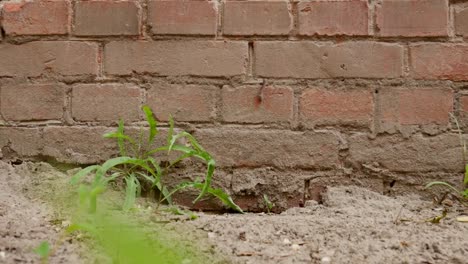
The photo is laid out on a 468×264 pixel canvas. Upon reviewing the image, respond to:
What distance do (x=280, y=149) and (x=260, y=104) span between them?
15 cm

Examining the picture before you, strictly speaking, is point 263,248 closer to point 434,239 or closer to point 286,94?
point 434,239

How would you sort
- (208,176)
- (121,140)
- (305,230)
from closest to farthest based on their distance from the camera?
1. (305,230)
2. (208,176)
3. (121,140)

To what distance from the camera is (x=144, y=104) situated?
1.83 meters

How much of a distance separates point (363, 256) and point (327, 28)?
78cm

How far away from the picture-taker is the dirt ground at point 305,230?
1.30 meters

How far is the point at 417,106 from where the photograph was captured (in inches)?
70.9

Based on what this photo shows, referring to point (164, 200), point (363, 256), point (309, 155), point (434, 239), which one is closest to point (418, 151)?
point (309, 155)

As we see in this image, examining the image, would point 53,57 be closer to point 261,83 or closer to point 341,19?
point 261,83

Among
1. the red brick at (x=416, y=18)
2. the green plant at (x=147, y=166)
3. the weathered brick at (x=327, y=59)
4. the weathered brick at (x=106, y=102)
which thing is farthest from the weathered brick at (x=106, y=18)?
the red brick at (x=416, y=18)

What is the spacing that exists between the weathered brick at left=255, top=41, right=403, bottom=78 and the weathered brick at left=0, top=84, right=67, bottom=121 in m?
0.62

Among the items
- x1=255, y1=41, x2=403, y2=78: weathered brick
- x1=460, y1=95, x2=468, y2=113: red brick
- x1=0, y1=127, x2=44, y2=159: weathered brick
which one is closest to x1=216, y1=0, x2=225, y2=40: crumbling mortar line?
x1=255, y1=41, x2=403, y2=78: weathered brick

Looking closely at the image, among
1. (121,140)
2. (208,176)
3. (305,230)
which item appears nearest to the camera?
(305,230)

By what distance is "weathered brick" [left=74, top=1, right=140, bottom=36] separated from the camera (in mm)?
1826

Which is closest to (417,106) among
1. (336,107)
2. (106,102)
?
(336,107)
